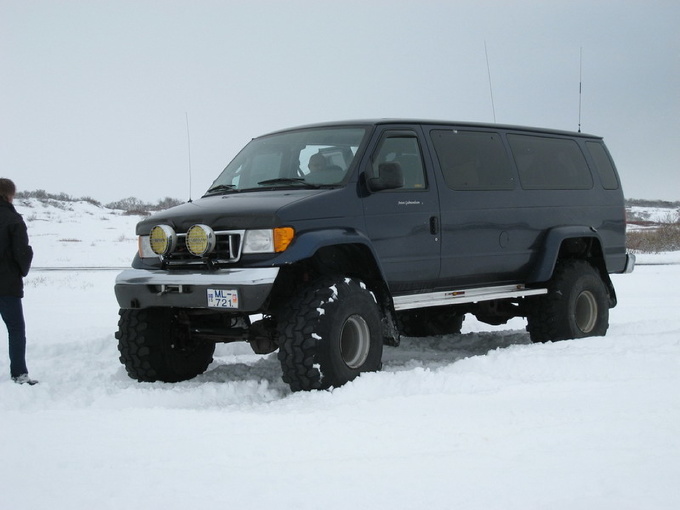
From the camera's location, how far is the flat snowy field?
3746 mm

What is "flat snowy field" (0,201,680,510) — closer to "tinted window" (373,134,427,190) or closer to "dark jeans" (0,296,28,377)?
"dark jeans" (0,296,28,377)

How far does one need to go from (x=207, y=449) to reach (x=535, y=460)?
1693 mm

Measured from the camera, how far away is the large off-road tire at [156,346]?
6938 millimetres

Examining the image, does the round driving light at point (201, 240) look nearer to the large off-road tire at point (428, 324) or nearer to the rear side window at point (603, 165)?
the large off-road tire at point (428, 324)

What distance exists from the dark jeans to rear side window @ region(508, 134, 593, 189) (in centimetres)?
493

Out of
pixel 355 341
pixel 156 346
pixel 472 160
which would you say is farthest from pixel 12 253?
pixel 472 160

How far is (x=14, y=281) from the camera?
6.99 metres

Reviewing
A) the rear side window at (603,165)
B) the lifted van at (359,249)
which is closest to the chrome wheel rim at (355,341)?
the lifted van at (359,249)

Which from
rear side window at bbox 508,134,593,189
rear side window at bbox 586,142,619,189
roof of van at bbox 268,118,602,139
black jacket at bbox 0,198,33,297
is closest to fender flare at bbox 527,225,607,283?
rear side window at bbox 508,134,593,189

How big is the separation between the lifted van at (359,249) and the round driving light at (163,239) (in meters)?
0.01

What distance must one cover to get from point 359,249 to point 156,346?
6.40ft

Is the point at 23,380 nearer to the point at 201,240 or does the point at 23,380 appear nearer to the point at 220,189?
the point at 201,240

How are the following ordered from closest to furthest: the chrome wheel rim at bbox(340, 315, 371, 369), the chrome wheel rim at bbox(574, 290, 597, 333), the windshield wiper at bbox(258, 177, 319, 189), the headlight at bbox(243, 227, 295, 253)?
the headlight at bbox(243, 227, 295, 253) → the chrome wheel rim at bbox(340, 315, 371, 369) → the windshield wiper at bbox(258, 177, 319, 189) → the chrome wheel rim at bbox(574, 290, 597, 333)

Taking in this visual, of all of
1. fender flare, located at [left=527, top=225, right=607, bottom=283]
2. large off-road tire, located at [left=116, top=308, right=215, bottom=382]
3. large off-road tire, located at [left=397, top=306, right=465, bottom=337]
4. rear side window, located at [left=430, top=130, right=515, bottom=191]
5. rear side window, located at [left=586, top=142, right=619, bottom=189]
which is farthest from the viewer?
rear side window, located at [left=586, top=142, right=619, bottom=189]
